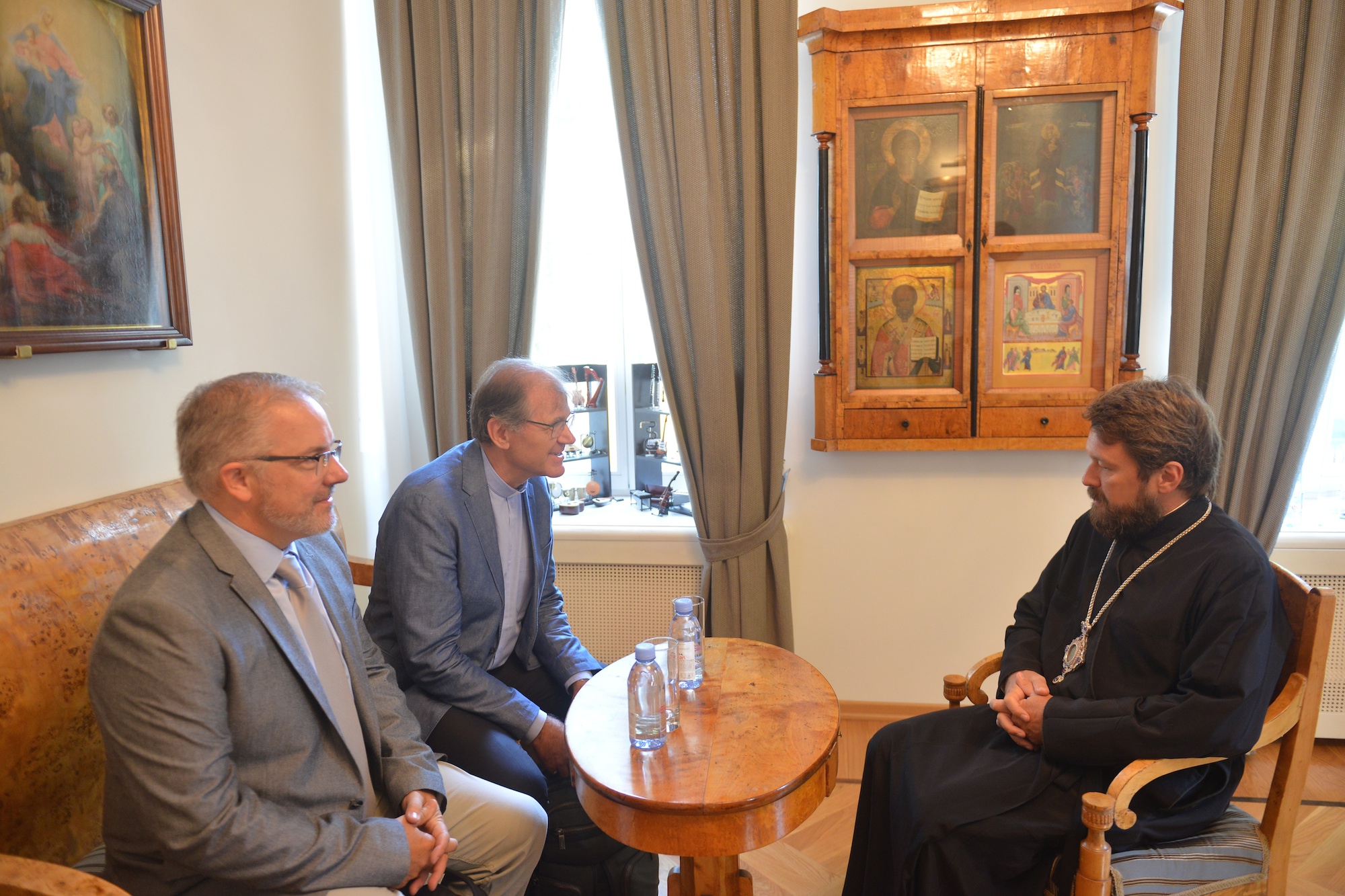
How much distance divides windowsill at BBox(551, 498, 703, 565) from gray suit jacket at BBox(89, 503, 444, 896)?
64.8 inches

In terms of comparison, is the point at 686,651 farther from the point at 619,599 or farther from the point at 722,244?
the point at 722,244

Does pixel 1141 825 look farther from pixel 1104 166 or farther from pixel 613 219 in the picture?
pixel 613 219

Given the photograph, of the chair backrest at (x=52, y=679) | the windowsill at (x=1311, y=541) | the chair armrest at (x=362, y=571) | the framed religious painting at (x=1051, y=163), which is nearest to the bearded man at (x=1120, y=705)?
the framed religious painting at (x=1051, y=163)

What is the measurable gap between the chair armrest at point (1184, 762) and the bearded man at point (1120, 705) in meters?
0.03

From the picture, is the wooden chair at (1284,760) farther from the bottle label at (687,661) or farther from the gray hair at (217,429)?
the gray hair at (217,429)

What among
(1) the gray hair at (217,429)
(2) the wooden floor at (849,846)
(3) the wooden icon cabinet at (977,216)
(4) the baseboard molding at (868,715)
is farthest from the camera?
(4) the baseboard molding at (868,715)

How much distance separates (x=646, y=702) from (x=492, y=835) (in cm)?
46

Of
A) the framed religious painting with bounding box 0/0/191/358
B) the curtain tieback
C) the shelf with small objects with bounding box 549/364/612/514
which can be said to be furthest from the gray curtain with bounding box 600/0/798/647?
the framed religious painting with bounding box 0/0/191/358

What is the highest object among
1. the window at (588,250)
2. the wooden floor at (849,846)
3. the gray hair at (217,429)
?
the window at (588,250)

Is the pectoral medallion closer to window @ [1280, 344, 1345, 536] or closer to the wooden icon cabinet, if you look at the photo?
the wooden icon cabinet

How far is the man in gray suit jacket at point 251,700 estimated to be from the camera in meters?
1.32

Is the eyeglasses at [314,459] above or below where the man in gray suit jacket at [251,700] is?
above

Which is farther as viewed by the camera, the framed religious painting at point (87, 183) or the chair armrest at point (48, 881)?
the framed religious painting at point (87, 183)

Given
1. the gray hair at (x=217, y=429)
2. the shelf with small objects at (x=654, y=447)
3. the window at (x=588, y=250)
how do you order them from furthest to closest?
1. the shelf with small objects at (x=654, y=447)
2. the window at (x=588, y=250)
3. the gray hair at (x=217, y=429)
